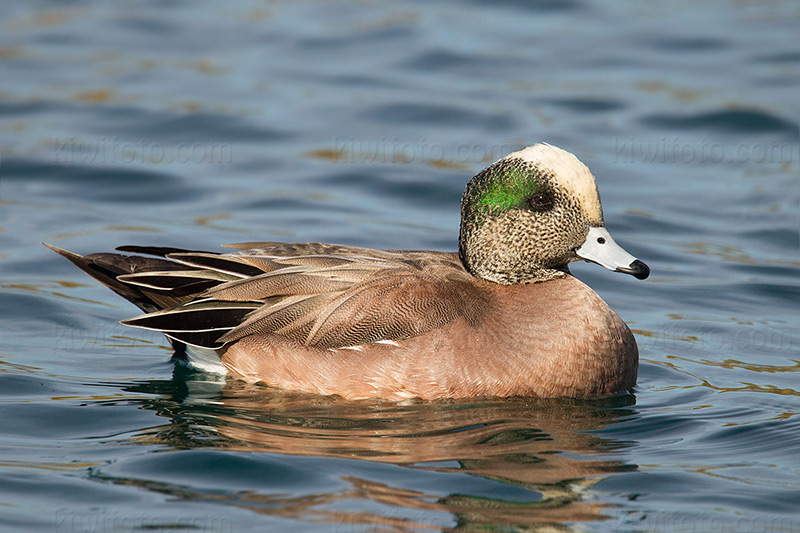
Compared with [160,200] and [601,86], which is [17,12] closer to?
[160,200]

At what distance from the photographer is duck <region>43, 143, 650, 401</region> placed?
6.18 metres

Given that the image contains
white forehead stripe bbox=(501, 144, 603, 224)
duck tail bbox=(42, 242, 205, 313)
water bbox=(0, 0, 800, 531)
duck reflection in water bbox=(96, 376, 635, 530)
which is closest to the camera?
duck reflection in water bbox=(96, 376, 635, 530)

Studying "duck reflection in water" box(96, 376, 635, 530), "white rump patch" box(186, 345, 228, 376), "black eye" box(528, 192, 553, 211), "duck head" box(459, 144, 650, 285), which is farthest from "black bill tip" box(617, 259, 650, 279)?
"white rump patch" box(186, 345, 228, 376)

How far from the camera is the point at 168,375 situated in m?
6.87

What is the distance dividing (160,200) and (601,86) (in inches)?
212

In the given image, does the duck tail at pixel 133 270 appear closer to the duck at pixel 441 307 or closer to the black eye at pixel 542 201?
the duck at pixel 441 307

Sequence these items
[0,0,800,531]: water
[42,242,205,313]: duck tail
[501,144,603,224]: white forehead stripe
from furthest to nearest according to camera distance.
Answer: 1. [42,242,205,313]: duck tail
2. [501,144,603,224]: white forehead stripe
3. [0,0,800,531]: water

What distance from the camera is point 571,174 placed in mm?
6348

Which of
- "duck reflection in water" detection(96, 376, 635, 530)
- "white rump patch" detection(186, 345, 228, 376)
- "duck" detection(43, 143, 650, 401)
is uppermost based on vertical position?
"duck" detection(43, 143, 650, 401)

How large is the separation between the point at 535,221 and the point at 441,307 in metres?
0.73

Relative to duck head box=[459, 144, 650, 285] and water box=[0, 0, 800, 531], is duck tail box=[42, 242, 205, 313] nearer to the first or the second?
water box=[0, 0, 800, 531]

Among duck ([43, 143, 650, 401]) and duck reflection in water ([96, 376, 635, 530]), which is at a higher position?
duck ([43, 143, 650, 401])

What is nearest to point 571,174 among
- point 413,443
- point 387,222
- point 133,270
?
point 413,443

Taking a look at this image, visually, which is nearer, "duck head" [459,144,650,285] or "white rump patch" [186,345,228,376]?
"duck head" [459,144,650,285]
